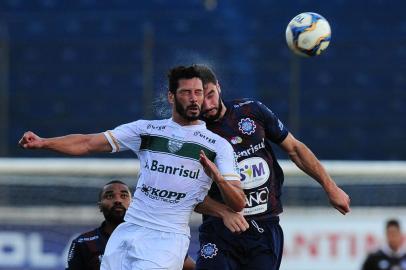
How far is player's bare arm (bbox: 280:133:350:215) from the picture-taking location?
5.75 metres

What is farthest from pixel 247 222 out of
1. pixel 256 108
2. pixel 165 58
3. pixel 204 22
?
pixel 204 22

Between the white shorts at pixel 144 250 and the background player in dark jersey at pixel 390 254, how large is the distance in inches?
238

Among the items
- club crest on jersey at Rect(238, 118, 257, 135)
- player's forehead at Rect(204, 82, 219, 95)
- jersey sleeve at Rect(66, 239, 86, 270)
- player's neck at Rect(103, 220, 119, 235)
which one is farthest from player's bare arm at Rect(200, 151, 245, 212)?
jersey sleeve at Rect(66, 239, 86, 270)

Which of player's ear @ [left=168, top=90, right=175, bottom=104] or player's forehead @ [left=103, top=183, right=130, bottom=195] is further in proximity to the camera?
player's forehead @ [left=103, top=183, right=130, bottom=195]

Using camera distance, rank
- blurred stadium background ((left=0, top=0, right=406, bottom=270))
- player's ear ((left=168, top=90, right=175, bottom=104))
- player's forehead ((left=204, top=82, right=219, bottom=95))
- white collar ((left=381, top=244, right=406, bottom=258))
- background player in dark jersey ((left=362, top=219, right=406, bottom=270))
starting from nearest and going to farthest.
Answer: player's ear ((left=168, top=90, right=175, bottom=104))
player's forehead ((left=204, top=82, right=219, bottom=95))
background player in dark jersey ((left=362, top=219, right=406, bottom=270))
white collar ((left=381, top=244, right=406, bottom=258))
blurred stadium background ((left=0, top=0, right=406, bottom=270))

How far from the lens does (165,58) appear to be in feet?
42.1

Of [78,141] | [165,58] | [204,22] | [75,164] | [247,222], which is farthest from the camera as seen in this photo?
[204,22]

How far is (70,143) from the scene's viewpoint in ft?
16.9

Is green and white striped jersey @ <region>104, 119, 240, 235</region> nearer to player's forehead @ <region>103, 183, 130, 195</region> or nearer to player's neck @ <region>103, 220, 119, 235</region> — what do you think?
player's forehead @ <region>103, 183, 130, 195</region>

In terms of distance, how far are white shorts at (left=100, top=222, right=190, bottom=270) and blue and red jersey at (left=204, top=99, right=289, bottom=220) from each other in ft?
2.06

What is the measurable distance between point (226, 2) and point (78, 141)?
29.5 ft

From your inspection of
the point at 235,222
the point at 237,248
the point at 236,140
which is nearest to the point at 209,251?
the point at 237,248

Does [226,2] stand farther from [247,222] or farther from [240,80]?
[247,222]

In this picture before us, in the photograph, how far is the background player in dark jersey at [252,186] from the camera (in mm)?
5812
